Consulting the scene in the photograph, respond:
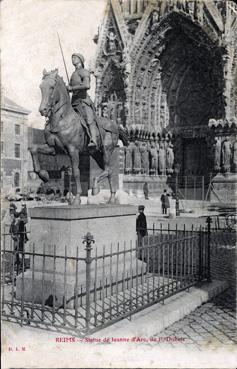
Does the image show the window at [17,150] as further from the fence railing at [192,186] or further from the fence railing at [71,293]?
the fence railing at [71,293]

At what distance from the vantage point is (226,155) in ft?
88.7

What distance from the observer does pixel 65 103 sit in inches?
306

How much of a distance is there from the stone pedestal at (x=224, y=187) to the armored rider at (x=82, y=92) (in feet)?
62.6

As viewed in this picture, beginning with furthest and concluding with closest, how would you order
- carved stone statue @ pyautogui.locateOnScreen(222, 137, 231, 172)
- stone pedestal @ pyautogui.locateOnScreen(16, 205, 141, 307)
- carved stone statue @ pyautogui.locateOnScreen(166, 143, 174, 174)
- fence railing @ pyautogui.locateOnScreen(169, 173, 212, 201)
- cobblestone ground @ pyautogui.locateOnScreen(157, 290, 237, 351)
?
carved stone statue @ pyautogui.locateOnScreen(166, 143, 174, 174)
fence railing @ pyautogui.locateOnScreen(169, 173, 212, 201)
carved stone statue @ pyautogui.locateOnScreen(222, 137, 231, 172)
stone pedestal @ pyautogui.locateOnScreen(16, 205, 141, 307)
cobblestone ground @ pyautogui.locateOnScreen(157, 290, 237, 351)

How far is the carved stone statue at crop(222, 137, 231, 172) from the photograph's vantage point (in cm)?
2694

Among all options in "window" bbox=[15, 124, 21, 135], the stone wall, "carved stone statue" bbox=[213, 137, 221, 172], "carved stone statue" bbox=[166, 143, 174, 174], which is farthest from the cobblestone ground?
"window" bbox=[15, 124, 21, 135]

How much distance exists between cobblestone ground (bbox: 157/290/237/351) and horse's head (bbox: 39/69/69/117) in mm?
3954

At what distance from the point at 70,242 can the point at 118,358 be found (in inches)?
83.9

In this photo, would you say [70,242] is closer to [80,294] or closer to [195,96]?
[80,294]

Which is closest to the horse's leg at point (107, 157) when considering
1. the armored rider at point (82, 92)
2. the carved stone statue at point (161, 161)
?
the armored rider at point (82, 92)

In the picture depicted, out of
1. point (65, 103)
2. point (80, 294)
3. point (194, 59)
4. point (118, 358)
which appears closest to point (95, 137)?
point (65, 103)

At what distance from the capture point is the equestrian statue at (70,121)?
24.5 feet

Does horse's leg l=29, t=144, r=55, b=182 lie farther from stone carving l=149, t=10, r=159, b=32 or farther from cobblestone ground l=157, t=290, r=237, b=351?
stone carving l=149, t=10, r=159, b=32

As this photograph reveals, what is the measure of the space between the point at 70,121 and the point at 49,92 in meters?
0.68
